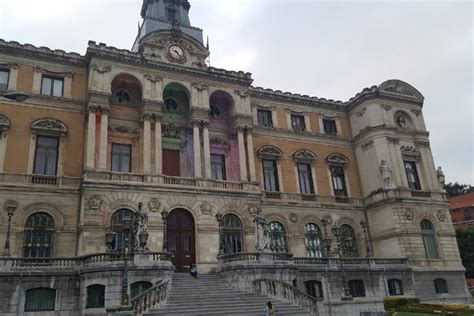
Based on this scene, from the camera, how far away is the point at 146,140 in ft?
92.7

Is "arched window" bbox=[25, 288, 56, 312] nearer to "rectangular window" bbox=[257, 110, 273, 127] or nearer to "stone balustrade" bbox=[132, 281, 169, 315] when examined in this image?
"stone balustrade" bbox=[132, 281, 169, 315]

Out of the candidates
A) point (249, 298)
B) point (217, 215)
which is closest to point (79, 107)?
point (217, 215)

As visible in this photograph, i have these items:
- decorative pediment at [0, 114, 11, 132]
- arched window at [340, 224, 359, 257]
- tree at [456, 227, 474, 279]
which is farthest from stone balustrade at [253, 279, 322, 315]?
tree at [456, 227, 474, 279]

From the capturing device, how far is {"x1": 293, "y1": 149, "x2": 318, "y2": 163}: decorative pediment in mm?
34931

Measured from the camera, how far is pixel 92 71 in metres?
27.9

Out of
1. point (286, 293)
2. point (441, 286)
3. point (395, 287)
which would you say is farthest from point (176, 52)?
point (441, 286)

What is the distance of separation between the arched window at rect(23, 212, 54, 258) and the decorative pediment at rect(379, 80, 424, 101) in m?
28.3

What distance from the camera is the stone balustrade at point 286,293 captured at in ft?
67.3

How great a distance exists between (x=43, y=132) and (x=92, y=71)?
509 cm

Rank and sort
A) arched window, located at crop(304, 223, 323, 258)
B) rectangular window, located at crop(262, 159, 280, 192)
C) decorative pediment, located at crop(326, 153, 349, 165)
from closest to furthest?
arched window, located at crop(304, 223, 323, 258), rectangular window, located at crop(262, 159, 280, 192), decorative pediment, located at crop(326, 153, 349, 165)

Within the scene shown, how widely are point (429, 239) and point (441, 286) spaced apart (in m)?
3.60

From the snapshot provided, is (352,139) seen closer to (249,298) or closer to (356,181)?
(356,181)

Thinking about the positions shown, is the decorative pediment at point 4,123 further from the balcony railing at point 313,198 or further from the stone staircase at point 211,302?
the balcony railing at point 313,198

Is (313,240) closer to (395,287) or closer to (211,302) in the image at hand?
(395,287)
